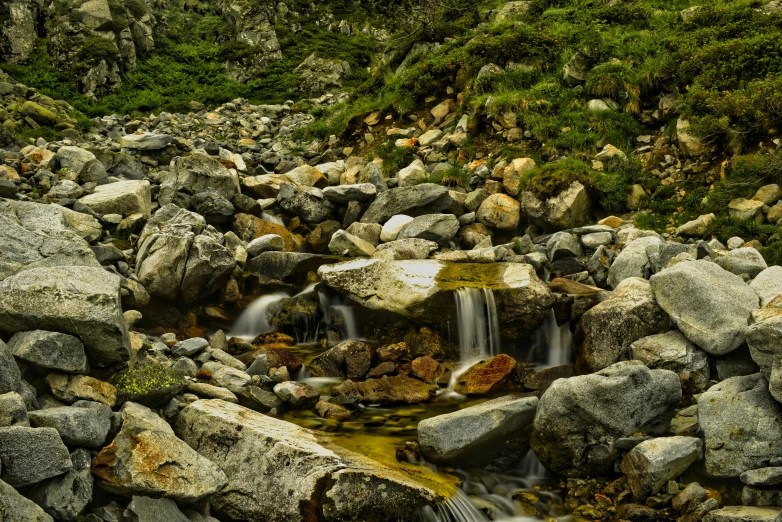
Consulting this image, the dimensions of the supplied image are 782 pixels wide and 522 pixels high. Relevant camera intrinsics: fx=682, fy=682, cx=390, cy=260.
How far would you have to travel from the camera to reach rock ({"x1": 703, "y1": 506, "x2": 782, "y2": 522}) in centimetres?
670

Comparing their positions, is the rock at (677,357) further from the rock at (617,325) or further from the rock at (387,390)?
the rock at (387,390)

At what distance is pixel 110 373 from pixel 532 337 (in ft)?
23.6

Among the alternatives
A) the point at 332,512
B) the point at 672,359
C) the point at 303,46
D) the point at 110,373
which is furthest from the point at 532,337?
the point at 303,46

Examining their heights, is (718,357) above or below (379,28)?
below

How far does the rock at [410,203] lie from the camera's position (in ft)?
55.1

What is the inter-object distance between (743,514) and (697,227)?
8.46m

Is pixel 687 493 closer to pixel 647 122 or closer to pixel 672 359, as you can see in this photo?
pixel 672 359

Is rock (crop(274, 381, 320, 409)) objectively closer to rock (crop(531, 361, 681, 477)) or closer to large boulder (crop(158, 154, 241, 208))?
rock (crop(531, 361, 681, 477))

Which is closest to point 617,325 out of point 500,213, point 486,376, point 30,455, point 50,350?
point 486,376

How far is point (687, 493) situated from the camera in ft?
24.6

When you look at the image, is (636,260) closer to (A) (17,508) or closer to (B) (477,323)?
(B) (477,323)

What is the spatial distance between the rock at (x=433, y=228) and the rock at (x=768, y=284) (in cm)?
674

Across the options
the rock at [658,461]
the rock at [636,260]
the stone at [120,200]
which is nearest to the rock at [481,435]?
Answer: the rock at [658,461]

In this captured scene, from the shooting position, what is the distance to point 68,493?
20.0 ft
